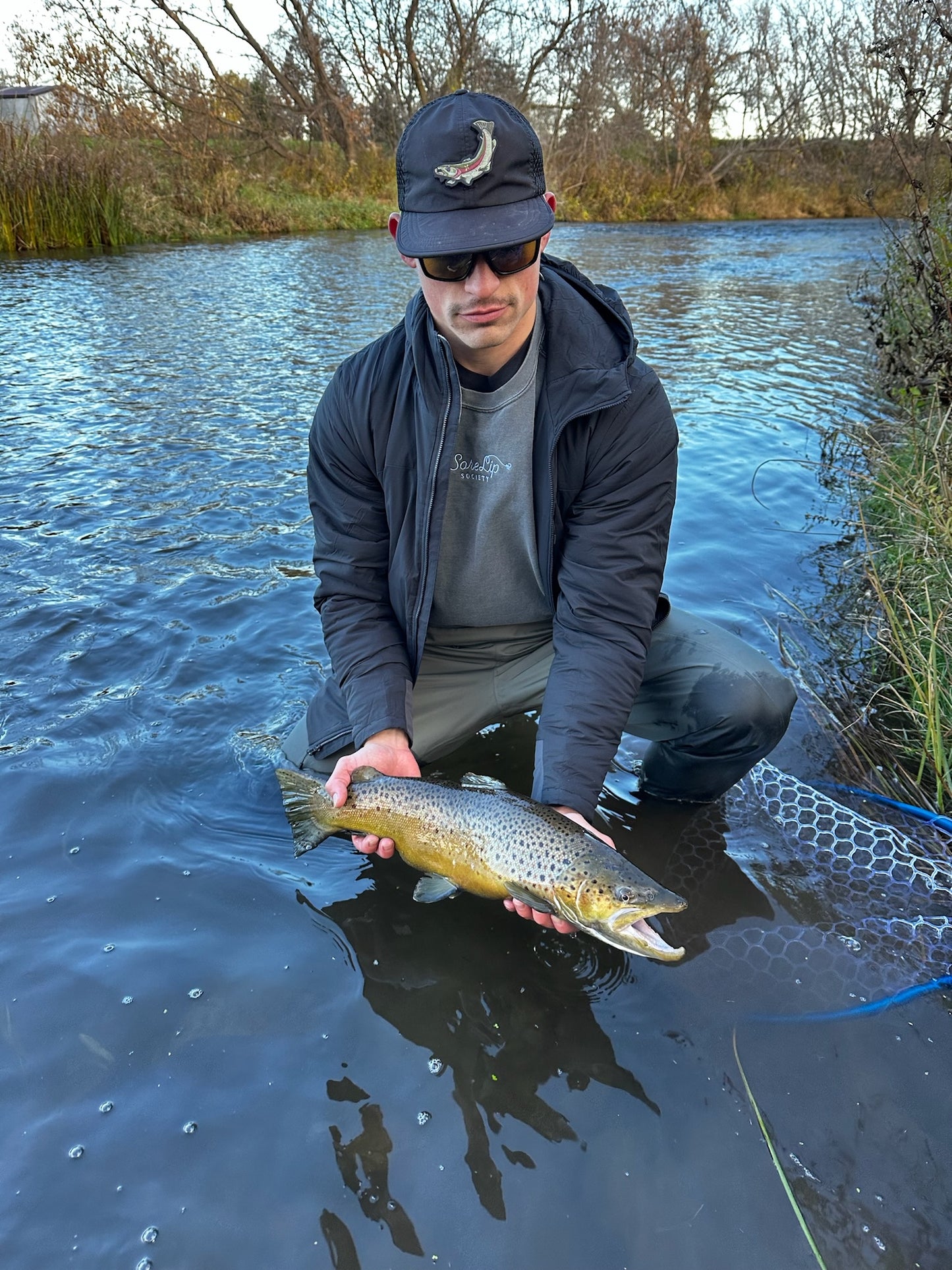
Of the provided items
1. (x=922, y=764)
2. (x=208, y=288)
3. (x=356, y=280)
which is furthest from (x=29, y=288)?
(x=922, y=764)

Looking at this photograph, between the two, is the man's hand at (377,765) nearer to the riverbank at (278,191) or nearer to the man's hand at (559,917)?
the man's hand at (559,917)

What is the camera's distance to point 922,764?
3457 mm

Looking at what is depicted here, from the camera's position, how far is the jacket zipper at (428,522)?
117 inches

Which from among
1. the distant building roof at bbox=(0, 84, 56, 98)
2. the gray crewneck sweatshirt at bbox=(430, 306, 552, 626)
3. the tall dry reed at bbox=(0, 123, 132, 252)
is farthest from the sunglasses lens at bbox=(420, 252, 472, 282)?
the distant building roof at bbox=(0, 84, 56, 98)

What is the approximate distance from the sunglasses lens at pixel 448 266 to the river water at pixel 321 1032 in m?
2.12

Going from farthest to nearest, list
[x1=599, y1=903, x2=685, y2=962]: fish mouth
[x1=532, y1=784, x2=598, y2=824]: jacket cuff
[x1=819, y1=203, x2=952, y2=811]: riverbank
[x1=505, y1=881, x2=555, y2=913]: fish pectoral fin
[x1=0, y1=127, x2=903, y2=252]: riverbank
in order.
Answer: [x1=0, y1=127, x2=903, y2=252]: riverbank < [x1=819, y1=203, x2=952, y2=811]: riverbank < [x1=532, y1=784, x2=598, y2=824]: jacket cuff < [x1=505, y1=881, x2=555, y2=913]: fish pectoral fin < [x1=599, y1=903, x2=685, y2=962]: fish mouth

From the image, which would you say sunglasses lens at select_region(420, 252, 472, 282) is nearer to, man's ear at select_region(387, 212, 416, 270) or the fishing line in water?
man's ear at select_region(387, 212, 416, 270)

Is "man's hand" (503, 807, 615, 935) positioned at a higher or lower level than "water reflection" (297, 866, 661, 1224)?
higher

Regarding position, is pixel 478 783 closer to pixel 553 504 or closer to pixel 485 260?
pixel 553 504

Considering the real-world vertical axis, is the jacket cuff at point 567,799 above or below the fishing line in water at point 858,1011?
above

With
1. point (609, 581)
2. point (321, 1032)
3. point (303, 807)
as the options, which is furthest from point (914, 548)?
point (321, 1032)

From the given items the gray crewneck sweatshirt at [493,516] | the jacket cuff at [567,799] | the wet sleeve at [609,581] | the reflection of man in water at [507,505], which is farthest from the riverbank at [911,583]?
the gray crewneck sweatshirt at [493,516]

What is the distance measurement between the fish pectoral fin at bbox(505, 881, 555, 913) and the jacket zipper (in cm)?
100

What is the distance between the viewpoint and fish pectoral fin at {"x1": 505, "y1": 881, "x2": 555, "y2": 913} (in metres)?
2.55
